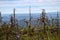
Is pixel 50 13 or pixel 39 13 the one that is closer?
pixel 39 13

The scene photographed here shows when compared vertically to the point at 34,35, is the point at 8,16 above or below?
above

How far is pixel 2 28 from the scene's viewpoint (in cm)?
384

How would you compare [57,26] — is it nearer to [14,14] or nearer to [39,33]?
[39,33]

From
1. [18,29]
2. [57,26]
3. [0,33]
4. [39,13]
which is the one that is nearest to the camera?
[0,33]

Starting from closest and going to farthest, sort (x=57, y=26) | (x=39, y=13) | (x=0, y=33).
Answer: (x=0, y=33), (x=39, y=13), (x=57, y=26)

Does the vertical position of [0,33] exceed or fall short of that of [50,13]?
it falls short

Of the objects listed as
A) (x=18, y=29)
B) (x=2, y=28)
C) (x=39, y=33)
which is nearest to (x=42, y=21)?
(x=39, y=33)

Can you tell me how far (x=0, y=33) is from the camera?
149 inches

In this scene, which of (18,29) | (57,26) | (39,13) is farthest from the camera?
(57,26)

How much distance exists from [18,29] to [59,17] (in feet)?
4.17

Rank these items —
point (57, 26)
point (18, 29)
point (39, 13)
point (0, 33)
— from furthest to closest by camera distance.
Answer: point (57, 26) → point (39, 13) → point (18, 29) → point (0, 33)

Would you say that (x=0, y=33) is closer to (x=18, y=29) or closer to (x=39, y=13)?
(x=18, y=29)

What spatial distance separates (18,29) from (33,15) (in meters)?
0.61

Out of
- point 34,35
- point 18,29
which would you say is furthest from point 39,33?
point 18,29
